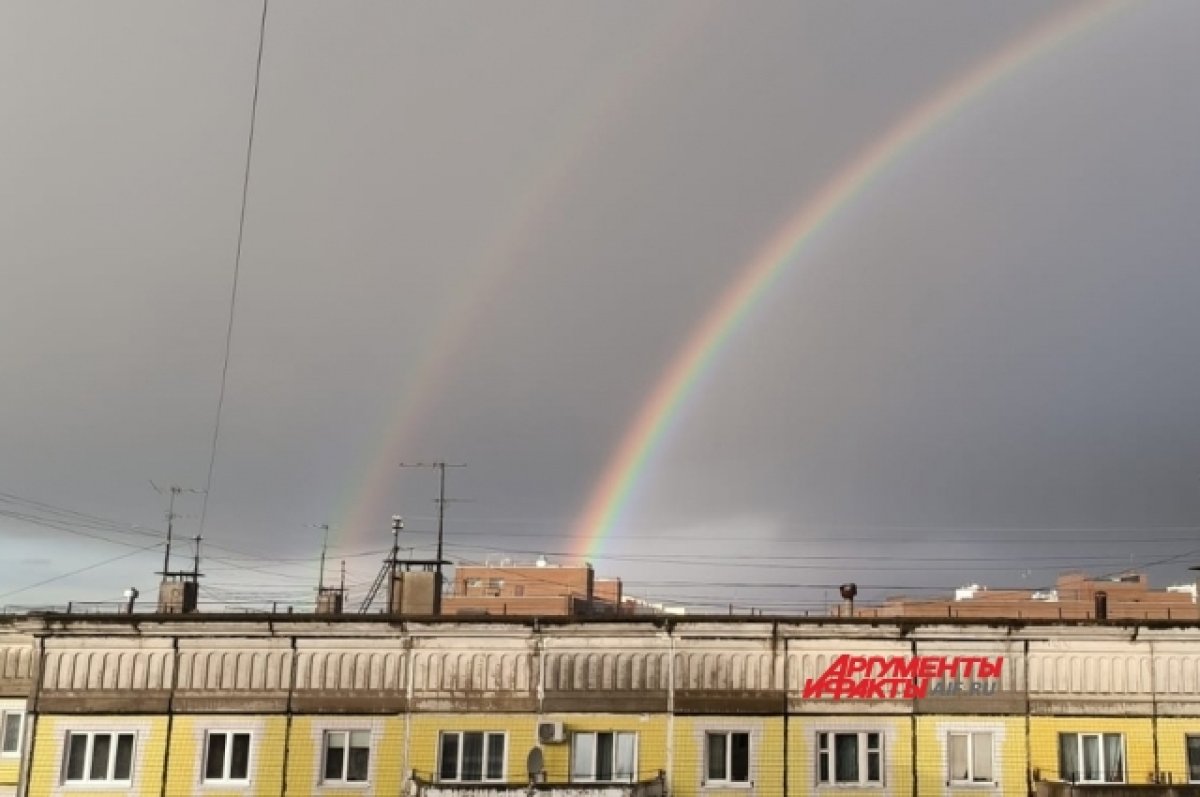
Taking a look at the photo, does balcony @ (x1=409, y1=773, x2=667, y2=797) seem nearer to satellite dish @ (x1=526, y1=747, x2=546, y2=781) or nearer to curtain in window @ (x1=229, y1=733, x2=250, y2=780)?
satellite dish @ (x1=526, y1=747, x2=546, y2=781)

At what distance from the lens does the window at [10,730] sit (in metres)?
32.0

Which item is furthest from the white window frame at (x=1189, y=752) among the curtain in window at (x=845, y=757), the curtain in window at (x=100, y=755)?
the curtain in window at (x=100, y=755)

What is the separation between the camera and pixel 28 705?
31.5m

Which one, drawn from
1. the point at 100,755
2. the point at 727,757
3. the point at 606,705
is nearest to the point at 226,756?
the point at 100,755

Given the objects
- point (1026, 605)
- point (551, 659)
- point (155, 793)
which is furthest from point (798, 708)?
point (1026, 605)

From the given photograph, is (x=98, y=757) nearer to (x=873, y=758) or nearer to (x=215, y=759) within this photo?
(x=215, y=759)

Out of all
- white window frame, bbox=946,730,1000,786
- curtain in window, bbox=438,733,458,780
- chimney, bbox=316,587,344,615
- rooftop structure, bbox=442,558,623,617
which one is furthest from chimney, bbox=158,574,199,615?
rooftop structure, bbox=442,558,623,617

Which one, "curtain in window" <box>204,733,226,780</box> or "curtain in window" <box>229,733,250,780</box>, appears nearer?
"curtain in window" <box>229,733,250,780</box>

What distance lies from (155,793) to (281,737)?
3563mm

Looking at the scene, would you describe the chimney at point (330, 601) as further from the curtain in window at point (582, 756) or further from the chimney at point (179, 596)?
the curtain in window at point (582, 756)

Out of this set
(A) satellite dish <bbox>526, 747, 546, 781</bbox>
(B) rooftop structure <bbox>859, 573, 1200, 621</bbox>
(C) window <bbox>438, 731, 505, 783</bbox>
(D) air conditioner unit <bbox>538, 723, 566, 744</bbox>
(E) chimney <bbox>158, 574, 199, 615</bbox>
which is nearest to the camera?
(A) satellite dish <bbox>526, 747, 546, 781</bbox>

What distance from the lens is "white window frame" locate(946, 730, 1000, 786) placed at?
30797 mm

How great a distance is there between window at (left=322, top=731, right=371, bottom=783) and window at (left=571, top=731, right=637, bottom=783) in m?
5.58

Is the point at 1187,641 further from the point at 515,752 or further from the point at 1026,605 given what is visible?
the point at 1026,605
